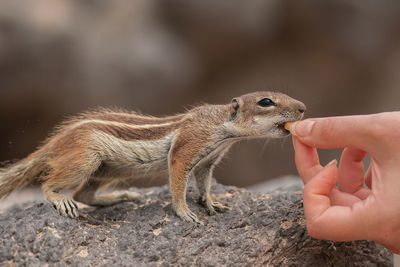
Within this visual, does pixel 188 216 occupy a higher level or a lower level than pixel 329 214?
lower

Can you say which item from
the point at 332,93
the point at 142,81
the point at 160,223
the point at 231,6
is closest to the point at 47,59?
the point at 142,81

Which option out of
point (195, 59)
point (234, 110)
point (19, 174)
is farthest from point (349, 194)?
point (195, 59)

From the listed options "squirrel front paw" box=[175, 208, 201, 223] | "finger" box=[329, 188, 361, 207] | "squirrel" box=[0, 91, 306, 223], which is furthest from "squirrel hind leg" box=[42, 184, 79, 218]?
"finger" box=[329, 188, 361, 207]

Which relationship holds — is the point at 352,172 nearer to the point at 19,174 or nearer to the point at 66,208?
the point at 66,208

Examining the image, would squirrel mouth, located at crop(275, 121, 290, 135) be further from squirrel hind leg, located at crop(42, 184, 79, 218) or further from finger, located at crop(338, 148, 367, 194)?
squirrel hind leg, located at crop(42, 184, 79, 218)

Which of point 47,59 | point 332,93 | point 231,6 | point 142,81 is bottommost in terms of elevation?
point 332,93

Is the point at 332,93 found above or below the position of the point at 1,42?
below

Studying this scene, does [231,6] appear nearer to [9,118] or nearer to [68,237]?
[9,118]
